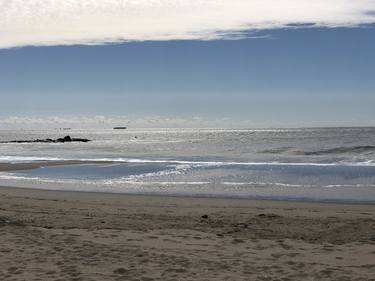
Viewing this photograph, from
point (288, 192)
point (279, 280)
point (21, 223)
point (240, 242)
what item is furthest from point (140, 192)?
point (279, 280)

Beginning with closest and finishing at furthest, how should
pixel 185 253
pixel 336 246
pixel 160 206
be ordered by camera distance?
pixel 185 253
pixel 336 246
pixel 160 206

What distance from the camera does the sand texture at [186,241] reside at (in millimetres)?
7949

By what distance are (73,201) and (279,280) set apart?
10.8 m

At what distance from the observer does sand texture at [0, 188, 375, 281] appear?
7.95 metres

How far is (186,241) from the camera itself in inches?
402

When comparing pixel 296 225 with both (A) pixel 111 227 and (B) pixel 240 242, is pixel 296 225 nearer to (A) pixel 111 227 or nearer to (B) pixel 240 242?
(B) pixel 240 242

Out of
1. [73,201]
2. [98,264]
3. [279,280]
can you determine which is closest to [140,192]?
[73,201]

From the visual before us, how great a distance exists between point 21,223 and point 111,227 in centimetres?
228

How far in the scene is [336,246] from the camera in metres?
9.91

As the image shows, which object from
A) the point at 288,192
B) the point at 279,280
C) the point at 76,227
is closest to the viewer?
the point at 279,280

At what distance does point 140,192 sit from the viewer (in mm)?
20031

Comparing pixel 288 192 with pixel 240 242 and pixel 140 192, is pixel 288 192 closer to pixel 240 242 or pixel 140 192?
pixel 140 192

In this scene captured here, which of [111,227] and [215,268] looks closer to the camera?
[215,268]

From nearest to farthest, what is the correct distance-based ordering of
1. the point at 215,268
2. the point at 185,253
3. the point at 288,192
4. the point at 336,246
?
the point at 215,268
the point at 185,253
the point at 336,246
the point at 288,192
